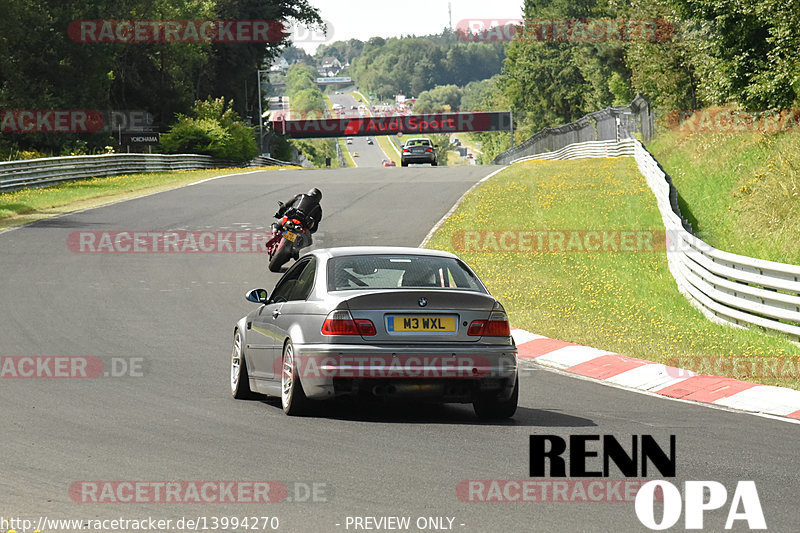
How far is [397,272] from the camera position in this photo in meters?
9.80

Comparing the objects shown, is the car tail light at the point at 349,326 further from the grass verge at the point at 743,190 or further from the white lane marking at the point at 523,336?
the grass verge at the point at 743,190

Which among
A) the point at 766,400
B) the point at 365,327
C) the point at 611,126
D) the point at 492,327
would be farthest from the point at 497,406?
the point at 611,126

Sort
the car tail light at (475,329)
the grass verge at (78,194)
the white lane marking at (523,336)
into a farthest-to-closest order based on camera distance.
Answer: the grass verge at (78,194) → the white lane marking at (523,336) → the car tail light at (475,329)

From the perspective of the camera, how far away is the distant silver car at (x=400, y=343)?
8828 millimetres

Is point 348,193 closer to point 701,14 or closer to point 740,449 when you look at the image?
point 701,14

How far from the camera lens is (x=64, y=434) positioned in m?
8.23

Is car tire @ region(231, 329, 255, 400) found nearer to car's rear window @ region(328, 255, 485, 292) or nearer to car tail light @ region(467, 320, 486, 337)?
car's rear window @ region(328, 255, 485, 292)

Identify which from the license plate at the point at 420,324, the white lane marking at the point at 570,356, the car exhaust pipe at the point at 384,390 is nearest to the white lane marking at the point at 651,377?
the white lane marking at the point at 570,356

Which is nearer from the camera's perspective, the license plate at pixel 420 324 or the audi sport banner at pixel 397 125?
the license plate at pixel 420 324

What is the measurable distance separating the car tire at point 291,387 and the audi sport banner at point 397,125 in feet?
319

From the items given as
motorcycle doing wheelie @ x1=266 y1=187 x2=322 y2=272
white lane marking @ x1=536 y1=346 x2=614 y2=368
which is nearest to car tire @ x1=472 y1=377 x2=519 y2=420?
white lane marking @ x1=536 y1=346 x2=614 y2=368

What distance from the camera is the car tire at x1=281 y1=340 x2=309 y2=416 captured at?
9.05 metres

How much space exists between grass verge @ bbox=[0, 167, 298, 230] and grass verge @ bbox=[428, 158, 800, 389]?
11.3m

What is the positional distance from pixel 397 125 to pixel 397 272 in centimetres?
9968
